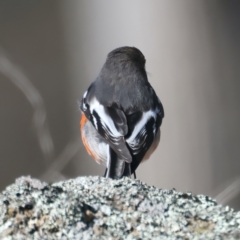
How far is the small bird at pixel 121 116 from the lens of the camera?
9.04 ft

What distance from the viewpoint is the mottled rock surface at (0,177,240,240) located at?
1.27 m

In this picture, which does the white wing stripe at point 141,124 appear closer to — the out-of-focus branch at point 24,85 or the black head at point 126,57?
the black head at point 126,57

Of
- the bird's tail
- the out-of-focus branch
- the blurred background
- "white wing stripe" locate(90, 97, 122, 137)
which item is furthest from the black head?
the bird's tail

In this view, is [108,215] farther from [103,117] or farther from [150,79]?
[150,79]

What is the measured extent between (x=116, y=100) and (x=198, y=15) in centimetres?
157

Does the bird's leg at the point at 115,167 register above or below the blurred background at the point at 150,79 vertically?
below

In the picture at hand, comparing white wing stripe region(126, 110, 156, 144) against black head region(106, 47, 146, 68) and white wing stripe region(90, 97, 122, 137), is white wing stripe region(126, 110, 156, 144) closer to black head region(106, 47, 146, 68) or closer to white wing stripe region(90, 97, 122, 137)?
white wing stripe region(90, 97, 122, 137)

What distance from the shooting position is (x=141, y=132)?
286 cm

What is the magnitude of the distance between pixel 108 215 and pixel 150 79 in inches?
131

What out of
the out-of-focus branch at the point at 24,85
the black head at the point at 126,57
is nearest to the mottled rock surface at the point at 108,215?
the black head at the point at 126,57

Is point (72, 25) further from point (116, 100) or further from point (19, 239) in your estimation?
point (19, 239)

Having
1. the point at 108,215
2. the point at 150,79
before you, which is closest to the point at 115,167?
the point at 108,215

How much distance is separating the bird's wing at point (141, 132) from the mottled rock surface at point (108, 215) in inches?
46.8

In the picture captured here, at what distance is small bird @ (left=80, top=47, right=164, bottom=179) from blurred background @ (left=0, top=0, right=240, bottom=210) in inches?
28.8
